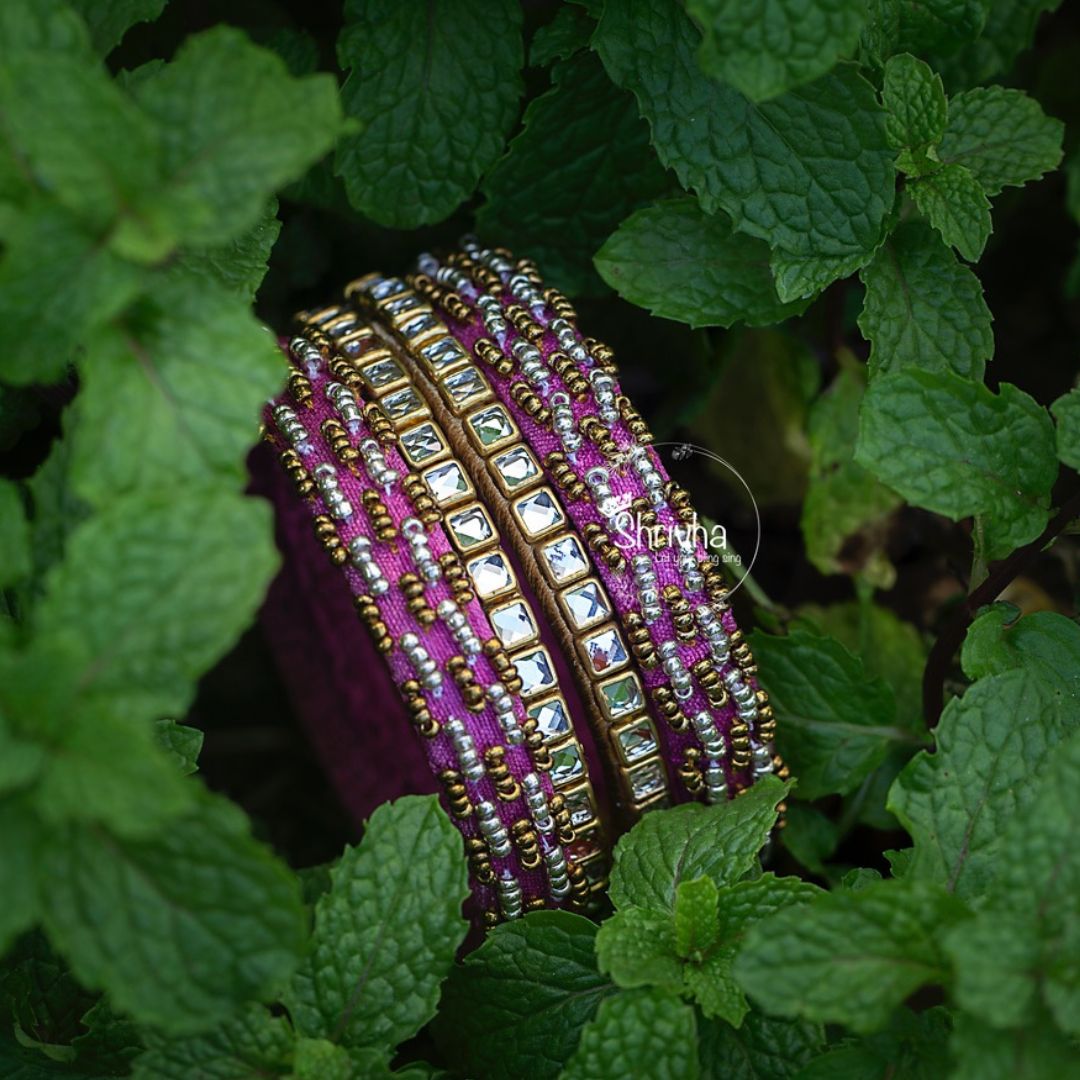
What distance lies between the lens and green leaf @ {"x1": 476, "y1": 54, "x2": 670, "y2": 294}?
1.04 meters

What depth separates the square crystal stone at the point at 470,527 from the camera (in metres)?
0.87

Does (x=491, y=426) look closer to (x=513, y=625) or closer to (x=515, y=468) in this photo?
(x=515, y=468)

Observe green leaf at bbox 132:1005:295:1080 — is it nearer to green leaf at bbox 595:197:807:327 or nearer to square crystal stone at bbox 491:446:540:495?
square crystal stone at bbox 491:446:540:495

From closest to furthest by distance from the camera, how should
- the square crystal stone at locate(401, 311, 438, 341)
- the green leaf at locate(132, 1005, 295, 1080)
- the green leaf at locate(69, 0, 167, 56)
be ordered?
the green leaf at locate(132, 1005, 295, 1080), the green leaf at locate(69, 0, 167, 56), the square crystal stone at locate(401, 311, 438, 341)

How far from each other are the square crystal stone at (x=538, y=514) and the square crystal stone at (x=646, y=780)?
0.64 feet

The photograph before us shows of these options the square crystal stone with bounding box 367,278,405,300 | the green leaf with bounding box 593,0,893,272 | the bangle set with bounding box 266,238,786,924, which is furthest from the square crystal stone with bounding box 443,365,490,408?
the green leaf with bounding box 593,0,893,272

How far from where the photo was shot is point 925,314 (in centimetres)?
95

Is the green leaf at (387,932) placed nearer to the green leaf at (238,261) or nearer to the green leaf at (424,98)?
the green leaf at (238,261)

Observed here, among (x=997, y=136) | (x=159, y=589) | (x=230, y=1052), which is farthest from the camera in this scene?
(x=997, y=136)

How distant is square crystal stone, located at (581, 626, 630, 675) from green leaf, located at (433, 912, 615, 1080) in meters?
0.18

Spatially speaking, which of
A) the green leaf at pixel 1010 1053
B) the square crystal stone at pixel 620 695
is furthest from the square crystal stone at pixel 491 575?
the green leaf at pixel 1010 1053

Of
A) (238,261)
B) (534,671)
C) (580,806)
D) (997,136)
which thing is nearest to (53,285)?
(238,261)

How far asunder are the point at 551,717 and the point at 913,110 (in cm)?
53

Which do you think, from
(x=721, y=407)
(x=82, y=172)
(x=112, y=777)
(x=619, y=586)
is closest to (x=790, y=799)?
(x=619, y=586)
